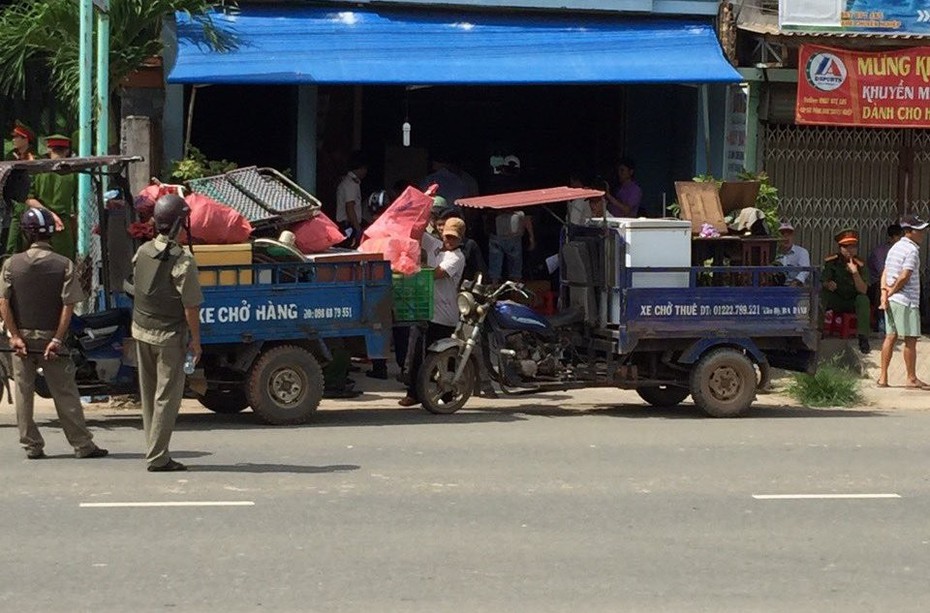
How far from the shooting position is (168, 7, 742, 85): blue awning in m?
15.6

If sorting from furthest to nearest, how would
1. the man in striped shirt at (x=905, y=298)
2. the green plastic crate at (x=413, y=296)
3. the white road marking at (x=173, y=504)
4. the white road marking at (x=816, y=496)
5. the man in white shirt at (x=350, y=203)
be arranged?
the man in white shirt at (x=350, y=203), the man in striped shirt at (x=905, y=298), the green plastic crate at (x=413, y=296), the white road marking at (x=816, y=496), the white road marking at (x=173, y=504)

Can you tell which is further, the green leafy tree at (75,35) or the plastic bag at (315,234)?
the green leafy tree at (75,35)

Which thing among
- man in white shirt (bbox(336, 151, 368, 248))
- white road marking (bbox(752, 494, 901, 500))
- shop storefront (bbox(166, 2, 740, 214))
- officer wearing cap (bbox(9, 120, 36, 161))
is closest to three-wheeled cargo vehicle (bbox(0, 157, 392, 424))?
officer wearing cap (bbox(9, 120, 36, 161))

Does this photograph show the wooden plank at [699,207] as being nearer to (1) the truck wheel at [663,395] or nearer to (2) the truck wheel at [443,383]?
(1) the truck wheel at [663,395]

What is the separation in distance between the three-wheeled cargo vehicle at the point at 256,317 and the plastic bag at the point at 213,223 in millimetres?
133

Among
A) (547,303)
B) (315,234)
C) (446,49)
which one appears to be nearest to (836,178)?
(547,303)

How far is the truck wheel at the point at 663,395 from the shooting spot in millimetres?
13984

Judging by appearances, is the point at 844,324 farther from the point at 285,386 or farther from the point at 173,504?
the point at 173,504

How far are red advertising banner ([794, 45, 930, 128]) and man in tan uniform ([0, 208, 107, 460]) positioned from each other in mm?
9162

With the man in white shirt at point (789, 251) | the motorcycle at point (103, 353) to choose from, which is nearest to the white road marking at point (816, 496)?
the motorcycle at point (103, 353)

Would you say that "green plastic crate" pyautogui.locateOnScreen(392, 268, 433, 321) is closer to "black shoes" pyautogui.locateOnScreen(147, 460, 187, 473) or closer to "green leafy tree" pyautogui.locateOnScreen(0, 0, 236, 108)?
"black shoes" pyautogui.locateOnScreen(147, 460, 187, 473)

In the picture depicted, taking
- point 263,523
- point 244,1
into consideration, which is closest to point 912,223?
point 244,1

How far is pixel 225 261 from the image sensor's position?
1223cm

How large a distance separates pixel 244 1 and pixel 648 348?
5.97 metres
